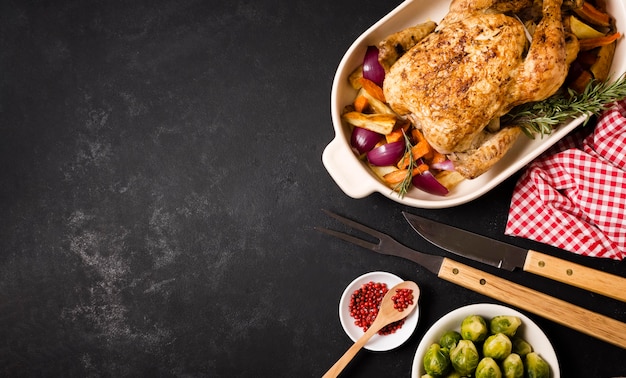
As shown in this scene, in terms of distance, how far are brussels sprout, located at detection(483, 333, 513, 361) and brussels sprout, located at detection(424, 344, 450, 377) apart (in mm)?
185

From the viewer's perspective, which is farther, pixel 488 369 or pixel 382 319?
pixel 382 319

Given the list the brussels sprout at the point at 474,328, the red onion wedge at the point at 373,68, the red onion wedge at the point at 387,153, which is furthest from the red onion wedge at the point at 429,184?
the brussels sprout at the point at 474,328

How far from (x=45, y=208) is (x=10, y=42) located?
899 mm

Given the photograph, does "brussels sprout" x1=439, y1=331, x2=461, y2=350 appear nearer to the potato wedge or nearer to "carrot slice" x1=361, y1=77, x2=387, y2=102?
"carrot slice" x1=361, y1=77, x2=387, y2=102

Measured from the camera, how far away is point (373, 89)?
267 cm

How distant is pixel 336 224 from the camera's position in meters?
3.00

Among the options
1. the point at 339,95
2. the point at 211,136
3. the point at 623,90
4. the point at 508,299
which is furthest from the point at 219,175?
the point at 623,90

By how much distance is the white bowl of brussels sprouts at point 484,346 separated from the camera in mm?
2598

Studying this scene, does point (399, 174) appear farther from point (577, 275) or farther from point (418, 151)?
point (577, 275)

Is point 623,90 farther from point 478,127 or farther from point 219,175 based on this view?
point 219,175

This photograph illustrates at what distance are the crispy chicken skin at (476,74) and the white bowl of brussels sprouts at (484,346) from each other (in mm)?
656

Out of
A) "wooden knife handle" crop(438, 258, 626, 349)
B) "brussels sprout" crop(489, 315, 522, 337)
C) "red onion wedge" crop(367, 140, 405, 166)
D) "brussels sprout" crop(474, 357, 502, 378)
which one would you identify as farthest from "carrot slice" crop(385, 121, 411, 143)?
"brussels sprout" crop(474, 357, 502, 378)

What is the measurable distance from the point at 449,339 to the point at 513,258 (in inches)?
19.1

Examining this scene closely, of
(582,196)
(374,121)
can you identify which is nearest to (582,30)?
(582,196)
